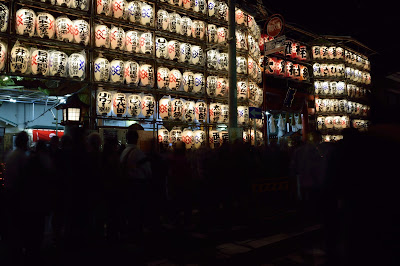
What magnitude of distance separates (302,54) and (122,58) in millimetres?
17916

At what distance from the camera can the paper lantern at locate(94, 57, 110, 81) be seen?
12711 millimetres

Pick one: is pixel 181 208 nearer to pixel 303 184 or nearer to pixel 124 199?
pixel 124 199

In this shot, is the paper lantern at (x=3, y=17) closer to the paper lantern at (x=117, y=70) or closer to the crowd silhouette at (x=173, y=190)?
the paper lantern at (x=117, y=70)

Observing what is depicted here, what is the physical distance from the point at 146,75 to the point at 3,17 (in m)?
5.57

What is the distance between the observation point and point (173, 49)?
14766mm

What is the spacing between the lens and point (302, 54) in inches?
1053

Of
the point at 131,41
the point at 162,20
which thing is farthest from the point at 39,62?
the point at 162,20

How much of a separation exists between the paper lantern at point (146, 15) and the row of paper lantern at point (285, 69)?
1014cm

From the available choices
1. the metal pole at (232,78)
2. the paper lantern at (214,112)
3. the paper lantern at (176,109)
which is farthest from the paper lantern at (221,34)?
the paper lantern at (176,109)

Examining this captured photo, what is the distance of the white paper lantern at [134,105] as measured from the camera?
1327 centimetres

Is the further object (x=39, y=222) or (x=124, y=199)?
(x=124, y=199)

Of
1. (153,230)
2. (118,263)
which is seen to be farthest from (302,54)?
(118,263)

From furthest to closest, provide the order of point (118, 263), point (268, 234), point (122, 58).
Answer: point (122, 58)
point (268, 234)
point (118, 263)

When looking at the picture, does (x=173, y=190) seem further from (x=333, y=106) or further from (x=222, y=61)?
(x=333, y=106)
